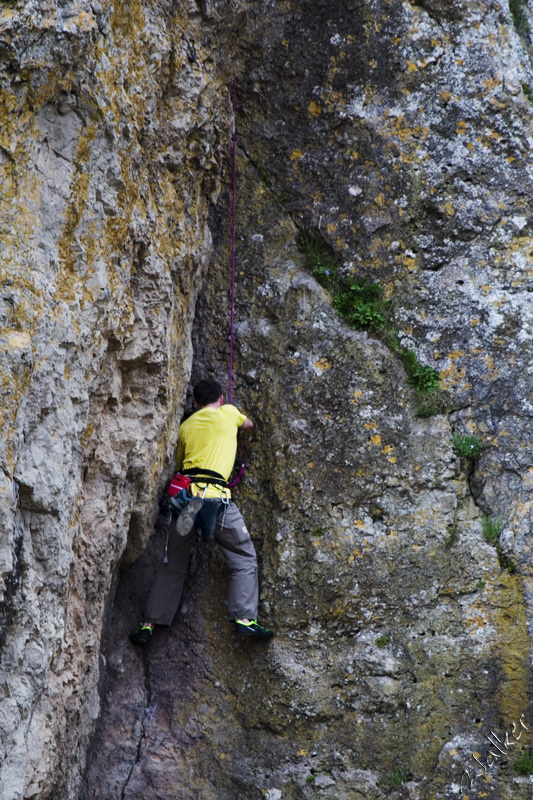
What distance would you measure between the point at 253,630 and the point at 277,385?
186 centimetres

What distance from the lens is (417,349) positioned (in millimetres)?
6219

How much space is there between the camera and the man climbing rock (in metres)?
5.71

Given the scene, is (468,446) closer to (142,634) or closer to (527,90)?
(142,634)

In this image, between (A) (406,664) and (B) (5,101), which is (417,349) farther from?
(B) (5,101)

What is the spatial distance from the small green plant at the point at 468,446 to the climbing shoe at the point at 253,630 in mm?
1920

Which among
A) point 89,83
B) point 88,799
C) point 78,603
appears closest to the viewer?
point 89,83

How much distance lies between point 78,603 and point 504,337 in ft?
12.0

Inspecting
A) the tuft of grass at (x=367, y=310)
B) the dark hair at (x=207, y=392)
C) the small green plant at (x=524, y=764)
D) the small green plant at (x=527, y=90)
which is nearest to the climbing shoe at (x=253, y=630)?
the dark hair at (x=207, y=392)

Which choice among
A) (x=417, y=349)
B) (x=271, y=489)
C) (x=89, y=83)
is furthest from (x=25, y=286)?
(x=417, y=349)

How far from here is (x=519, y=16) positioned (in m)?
6.87

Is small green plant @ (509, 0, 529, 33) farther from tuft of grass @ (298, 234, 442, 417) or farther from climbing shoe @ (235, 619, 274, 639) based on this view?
climbing shoe @ (235, 619, 274, 639)

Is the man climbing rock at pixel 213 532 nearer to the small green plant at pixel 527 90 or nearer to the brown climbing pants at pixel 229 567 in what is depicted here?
the brown climbing pants at pixel 229 567

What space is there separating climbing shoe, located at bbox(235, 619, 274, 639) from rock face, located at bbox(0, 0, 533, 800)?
0.33 feet

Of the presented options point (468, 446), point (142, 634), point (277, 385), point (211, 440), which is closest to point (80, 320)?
point (211, 440)
